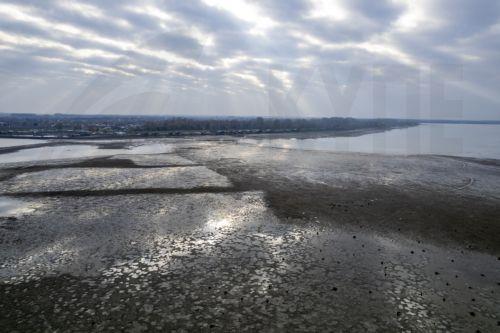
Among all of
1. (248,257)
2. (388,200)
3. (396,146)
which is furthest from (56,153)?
(396,146)

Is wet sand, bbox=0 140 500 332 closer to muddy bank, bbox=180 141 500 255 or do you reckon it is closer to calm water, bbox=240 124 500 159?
muddy bank, bbox=180 141 500 255

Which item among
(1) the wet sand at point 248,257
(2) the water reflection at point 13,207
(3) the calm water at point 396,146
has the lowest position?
(1) the wet sand at point 248,257

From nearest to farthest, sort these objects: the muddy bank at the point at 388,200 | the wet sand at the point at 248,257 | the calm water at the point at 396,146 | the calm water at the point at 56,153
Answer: the wet sand at the point at 248,257 → the muddy bank at the point at 388,200 → the calm water at the point at 56,153 → the calm water at the point at 396,146

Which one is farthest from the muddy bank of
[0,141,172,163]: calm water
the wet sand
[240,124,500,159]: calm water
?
[240,124,500,159]: calm water

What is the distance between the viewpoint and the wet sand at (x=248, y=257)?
32.6 feet

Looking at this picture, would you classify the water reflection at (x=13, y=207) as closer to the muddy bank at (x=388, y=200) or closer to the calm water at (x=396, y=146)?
the muddy bank at (x=388, y=200)

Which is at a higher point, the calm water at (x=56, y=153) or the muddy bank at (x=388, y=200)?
the calm water at (x=56, y=153)

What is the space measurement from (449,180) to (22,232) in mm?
35005

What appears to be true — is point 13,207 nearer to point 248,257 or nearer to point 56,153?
point 248,257

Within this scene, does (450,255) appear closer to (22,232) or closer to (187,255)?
(187,255)

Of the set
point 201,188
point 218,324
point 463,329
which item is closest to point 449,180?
point 201,188

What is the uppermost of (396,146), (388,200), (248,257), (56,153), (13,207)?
(56,153)

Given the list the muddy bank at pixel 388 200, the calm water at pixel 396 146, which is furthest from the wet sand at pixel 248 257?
the calm water at pixel 396 146

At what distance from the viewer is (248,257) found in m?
14.0
